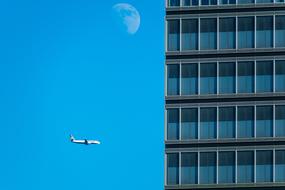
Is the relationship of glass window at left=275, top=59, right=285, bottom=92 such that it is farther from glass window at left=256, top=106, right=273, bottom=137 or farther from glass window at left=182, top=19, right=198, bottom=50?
glass window at left=182, top=19, right=198, bottom=50

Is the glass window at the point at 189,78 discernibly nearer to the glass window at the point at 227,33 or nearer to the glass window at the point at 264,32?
the glass window at the point at 227,33

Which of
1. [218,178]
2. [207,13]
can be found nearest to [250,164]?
[218,178]

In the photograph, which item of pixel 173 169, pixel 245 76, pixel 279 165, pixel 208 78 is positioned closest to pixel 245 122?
pixel 245 76

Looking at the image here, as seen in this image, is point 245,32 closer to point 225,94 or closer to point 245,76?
point 245,76

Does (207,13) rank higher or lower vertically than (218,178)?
higher

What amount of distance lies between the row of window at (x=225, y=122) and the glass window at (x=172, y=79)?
1898 millimetres

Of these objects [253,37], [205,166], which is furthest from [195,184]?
[253,37]

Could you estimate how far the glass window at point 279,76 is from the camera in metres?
188

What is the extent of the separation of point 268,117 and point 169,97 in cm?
973

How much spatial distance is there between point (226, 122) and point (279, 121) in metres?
5.09

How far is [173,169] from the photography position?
188 m

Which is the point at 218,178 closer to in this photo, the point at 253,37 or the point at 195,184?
the point at 195,184

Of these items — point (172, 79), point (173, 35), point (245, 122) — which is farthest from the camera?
point (173, 35)

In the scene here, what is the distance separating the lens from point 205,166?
187250mm
